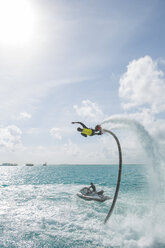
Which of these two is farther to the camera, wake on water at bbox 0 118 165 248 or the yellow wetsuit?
wake on water at bbox 0 118 165 248

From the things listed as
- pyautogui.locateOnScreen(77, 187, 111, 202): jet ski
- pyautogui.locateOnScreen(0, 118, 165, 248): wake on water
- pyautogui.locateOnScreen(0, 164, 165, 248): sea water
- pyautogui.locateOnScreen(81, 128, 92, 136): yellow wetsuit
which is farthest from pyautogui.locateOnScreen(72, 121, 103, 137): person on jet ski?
pyautogui.locateOnScreen(77, 187, 111, 202): jet ski

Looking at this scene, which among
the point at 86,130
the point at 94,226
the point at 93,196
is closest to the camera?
the point at 86,130

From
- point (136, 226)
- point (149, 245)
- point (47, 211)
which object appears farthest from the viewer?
point (47, 211)

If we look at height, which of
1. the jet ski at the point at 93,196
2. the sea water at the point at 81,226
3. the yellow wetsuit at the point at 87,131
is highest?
the yellow wetsuit at the point at 87,131

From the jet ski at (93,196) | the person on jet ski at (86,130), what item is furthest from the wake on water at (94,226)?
the jet ski at (93,196)

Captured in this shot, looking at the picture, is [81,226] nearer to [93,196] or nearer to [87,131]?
[93,196]

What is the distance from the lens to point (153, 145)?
1691 cm

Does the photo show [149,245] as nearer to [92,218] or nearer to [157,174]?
[157,174]

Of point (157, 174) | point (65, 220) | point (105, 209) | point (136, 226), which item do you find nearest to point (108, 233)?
point (136, 226)

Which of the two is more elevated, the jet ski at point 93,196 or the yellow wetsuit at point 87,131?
the yellow wetsuit at point 87,131

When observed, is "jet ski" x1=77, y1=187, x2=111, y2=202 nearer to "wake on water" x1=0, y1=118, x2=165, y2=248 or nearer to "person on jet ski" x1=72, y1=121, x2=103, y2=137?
"wake on water" x1=0, y1=118, x2=165, y2=248

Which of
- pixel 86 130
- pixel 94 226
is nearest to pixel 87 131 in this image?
pixel 86 130

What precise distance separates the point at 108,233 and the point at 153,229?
4.19 meters

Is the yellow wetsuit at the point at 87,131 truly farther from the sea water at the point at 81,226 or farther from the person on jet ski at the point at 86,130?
the sea water at the point at 81,226
